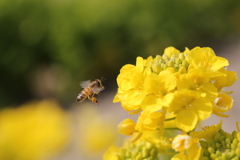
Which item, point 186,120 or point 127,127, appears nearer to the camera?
point 186,120

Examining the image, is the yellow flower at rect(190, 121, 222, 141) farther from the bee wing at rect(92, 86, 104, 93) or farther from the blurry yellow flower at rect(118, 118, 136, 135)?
the bee wing at rect(92, 86, 104, 93)

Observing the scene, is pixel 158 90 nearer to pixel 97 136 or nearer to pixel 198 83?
pixel 198 83

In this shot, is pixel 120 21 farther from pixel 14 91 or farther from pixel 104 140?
pixel 104 140

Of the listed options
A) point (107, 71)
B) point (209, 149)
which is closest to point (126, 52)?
point (107, 71)

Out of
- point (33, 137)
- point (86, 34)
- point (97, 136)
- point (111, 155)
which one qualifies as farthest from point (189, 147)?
point (86, 34)

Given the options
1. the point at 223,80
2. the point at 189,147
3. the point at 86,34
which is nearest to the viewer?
the point at 189,147

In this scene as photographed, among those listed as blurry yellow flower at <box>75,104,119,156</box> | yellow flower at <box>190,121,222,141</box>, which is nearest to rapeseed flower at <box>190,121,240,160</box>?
yellow flower at <box>190,121,222,141</box>
